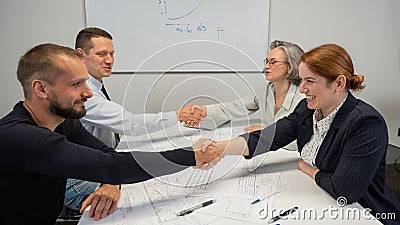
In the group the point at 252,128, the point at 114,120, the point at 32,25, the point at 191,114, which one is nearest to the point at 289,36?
the point at 191,114

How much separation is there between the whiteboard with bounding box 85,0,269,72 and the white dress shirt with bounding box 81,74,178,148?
0.68 m

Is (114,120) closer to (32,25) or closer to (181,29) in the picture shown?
(181,29)

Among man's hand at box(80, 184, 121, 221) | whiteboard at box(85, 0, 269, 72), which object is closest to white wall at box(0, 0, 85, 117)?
whiteboard at box(85, 0, 269, 72)

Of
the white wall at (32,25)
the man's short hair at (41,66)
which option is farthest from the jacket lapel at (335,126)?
the white wall at (32,25)

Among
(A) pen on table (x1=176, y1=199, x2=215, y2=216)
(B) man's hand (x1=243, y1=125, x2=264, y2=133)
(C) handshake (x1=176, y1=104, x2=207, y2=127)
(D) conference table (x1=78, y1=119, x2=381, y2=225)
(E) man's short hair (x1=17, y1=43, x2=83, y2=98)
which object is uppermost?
(E) man's short hair (x1=17, y1=43, x2=83, y2=98)

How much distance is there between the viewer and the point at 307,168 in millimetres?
1400

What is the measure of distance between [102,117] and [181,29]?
3.82ft

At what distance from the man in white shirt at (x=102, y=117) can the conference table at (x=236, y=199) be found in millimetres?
274

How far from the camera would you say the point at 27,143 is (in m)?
1.01

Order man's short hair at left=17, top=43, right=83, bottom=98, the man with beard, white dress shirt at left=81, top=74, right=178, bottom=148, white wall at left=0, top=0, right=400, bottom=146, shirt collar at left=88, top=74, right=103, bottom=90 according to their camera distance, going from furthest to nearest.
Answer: white wall at left=0, top=0, right=400, bottom=146 < shirt collar at left=88, top=74, right=103, bottom=90 < white dress shirt at left=81, top=74, right=178, bottom=148 < man's short hair at left=17, top=43, right=83, bottom=98 < the man with beard

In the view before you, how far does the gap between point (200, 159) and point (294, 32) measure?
1.95 m

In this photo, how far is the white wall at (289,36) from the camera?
96.6 inches

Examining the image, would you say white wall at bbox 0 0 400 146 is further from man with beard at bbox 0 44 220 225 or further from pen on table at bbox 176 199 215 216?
pen on table at bbox 176 199 215 216

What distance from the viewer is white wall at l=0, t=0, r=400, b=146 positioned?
96.6 inches
